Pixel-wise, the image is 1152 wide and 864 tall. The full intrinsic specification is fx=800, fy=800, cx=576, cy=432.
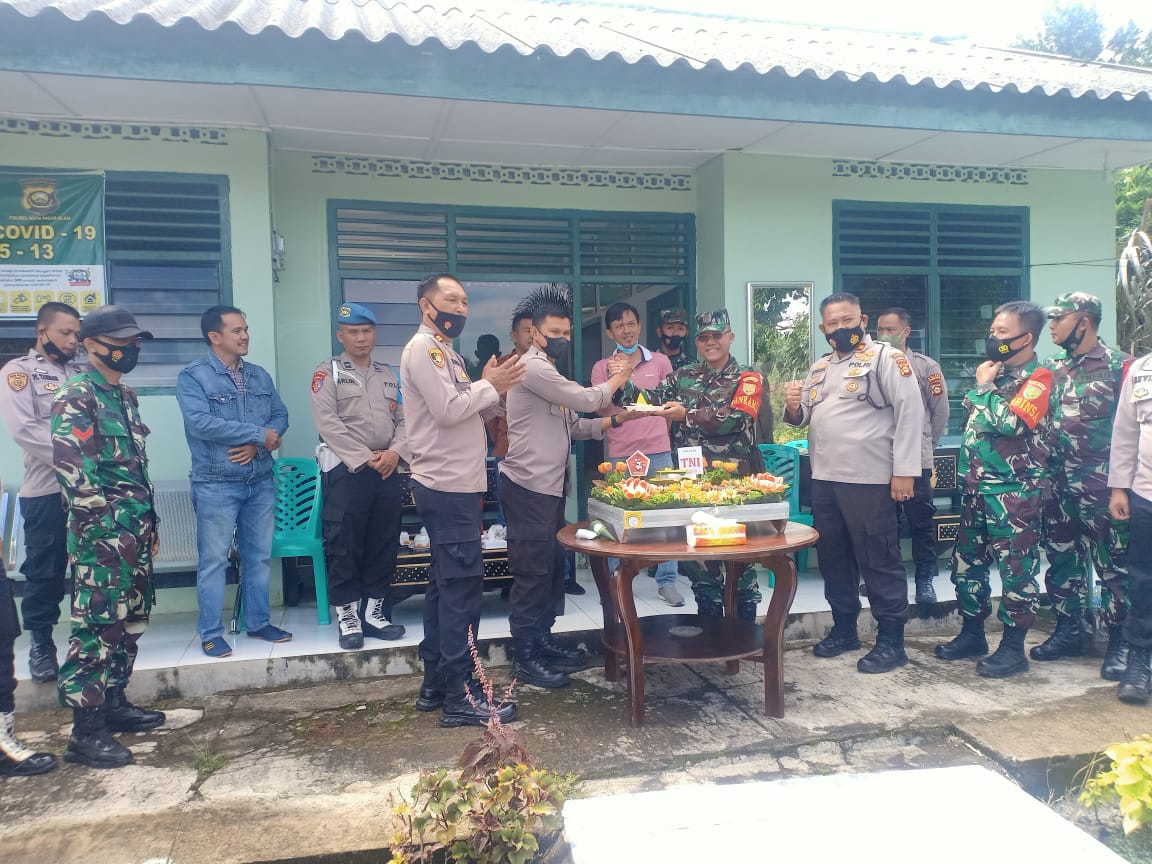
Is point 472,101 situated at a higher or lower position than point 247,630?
higher

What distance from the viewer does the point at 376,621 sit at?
4.79m

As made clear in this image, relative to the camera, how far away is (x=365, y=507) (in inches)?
187

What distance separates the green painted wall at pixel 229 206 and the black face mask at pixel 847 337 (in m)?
3.54

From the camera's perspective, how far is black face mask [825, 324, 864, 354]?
4.41 meters

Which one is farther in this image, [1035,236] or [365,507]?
[1035,236]

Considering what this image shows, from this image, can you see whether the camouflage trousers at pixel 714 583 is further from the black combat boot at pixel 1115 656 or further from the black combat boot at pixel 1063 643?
the black combat boot at pixel 1115 656

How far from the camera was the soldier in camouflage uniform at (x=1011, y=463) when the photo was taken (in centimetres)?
415

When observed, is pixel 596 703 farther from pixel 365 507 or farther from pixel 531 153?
pixel 531 153

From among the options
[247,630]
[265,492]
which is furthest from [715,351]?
[247,630]

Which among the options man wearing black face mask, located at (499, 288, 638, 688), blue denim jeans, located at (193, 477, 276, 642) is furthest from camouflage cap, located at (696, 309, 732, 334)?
blue denim jeans, located at (193, 477, 276, 642)

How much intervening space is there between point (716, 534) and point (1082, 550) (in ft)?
7.87

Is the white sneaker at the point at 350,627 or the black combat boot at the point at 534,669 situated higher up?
the white sneaker at the point at 350,627

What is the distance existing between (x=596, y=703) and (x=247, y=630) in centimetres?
217

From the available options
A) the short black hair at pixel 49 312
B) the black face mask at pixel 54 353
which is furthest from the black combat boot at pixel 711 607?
the short black hair at pixel 49 312
